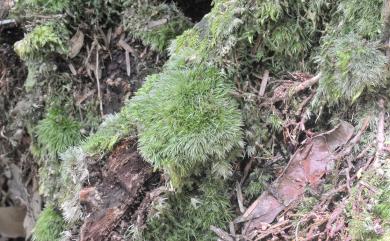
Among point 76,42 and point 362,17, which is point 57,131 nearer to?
point 76,42

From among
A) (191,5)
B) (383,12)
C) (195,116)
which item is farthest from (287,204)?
(191,5)

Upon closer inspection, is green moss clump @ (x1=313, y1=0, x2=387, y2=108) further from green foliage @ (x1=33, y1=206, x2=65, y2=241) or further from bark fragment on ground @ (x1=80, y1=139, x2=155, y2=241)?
green foliage @ (x1=33, y1=206, x2=65, y2=241)


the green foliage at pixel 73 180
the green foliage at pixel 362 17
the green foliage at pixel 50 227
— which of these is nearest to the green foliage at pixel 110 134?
the green foliage at pixel 73 180

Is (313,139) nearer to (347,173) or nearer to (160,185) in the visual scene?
(347,173)

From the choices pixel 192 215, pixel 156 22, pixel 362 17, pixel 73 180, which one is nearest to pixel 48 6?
pixel 156 22

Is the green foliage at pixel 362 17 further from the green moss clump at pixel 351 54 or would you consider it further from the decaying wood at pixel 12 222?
the decaying wood at pixel 12 222

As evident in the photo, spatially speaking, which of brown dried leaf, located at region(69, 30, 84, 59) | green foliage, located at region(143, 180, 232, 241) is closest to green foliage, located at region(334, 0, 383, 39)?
green foliage, located at region(143, 180, 232, 241)

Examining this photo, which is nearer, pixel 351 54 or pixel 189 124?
pixel 351 54
